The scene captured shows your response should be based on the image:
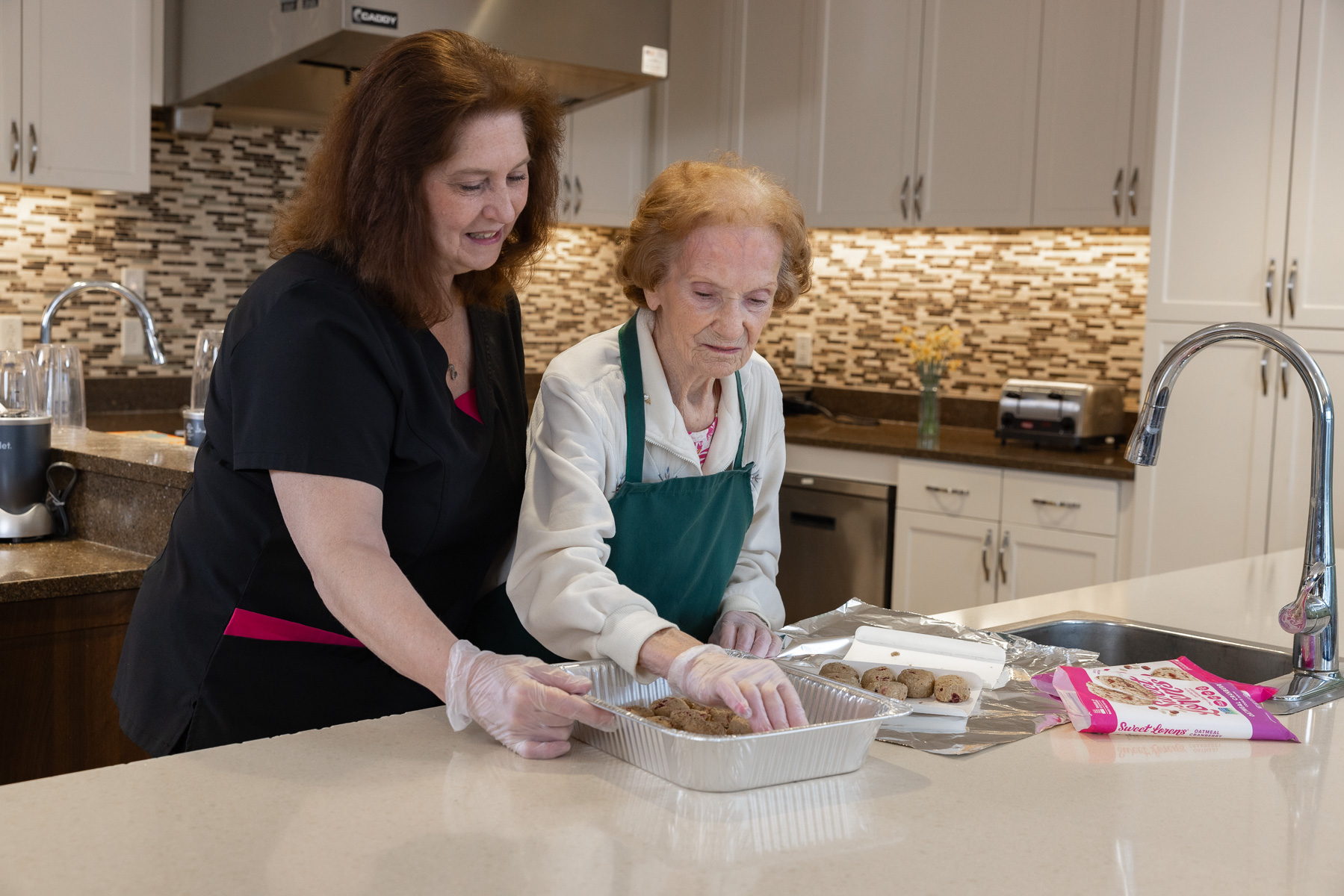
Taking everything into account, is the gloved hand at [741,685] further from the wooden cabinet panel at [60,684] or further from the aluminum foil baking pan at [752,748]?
the wooden cabinet panel at [60,684]

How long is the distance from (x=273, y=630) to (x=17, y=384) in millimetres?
1355

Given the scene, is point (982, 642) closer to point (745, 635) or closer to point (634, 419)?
point (745, 635)

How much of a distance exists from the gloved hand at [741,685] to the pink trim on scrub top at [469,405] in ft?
1.59

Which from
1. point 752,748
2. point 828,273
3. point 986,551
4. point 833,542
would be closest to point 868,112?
point 828,273

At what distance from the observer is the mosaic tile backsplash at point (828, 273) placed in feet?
12.5

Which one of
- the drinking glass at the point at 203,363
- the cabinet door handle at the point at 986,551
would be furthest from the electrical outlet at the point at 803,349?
the drinking glass at the point at 203,363

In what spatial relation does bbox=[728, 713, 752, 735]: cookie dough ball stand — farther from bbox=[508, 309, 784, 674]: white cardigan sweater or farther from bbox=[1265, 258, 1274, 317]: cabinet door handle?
bbox=[1265, 258, 1274, 317]: cabinet door handle

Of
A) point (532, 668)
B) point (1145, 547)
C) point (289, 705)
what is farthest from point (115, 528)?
point (1145, 547)

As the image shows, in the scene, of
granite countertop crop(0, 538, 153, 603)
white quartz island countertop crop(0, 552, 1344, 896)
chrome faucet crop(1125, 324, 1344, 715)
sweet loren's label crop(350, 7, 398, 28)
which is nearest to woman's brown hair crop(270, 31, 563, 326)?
white quartz island countertop crop(0, 552, 1344, 896)

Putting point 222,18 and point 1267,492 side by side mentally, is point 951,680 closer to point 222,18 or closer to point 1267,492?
point 1267,492

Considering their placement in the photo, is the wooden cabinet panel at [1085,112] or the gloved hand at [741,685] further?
the wooden cabinet panel at [1085,112]

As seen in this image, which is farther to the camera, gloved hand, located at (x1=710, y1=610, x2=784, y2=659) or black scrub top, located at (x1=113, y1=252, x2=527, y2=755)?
gloved hand, located at (x1=710, y1=610, x2=784, y2=659)

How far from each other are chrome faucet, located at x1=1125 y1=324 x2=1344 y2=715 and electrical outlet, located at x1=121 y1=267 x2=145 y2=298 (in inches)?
133

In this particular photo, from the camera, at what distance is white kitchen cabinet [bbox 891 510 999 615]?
3.66 m
